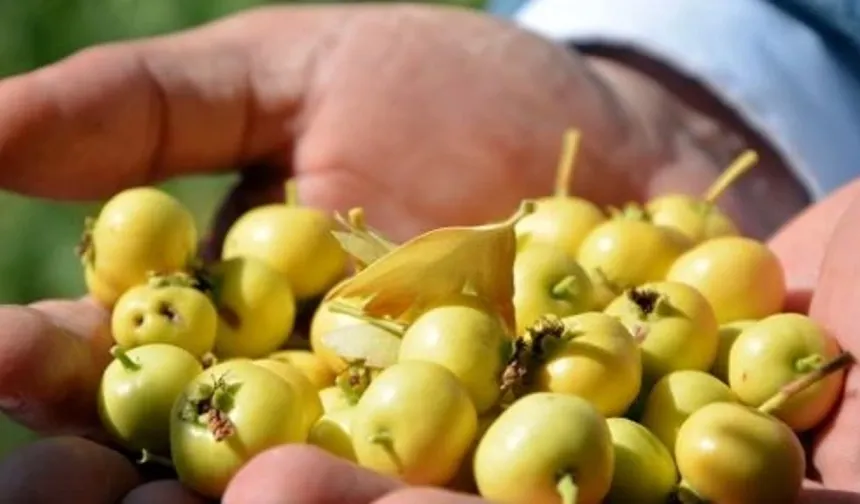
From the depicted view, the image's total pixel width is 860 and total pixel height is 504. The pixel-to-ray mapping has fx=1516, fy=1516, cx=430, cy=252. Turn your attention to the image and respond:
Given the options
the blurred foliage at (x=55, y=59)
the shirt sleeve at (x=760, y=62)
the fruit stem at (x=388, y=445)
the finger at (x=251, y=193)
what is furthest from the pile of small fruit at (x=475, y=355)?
the blurred foliage at (x=55, y=59)

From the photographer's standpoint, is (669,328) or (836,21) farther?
(836,21)

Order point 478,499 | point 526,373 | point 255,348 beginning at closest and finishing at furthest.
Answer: point 478,499
point 526,373
point 255,348

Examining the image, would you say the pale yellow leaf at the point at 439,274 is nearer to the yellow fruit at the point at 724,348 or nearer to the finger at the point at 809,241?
Answer: the yellow fruit at the point at 724,348

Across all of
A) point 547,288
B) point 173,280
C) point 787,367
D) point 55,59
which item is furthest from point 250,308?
point 55,59

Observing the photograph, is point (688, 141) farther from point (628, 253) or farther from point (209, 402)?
point (209, 402)

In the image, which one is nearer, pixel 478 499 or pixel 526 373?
pixel 478 499

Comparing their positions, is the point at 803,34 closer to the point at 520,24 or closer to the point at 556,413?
the point at 520,24

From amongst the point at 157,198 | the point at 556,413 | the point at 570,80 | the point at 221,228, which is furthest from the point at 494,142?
the point at 556,413
